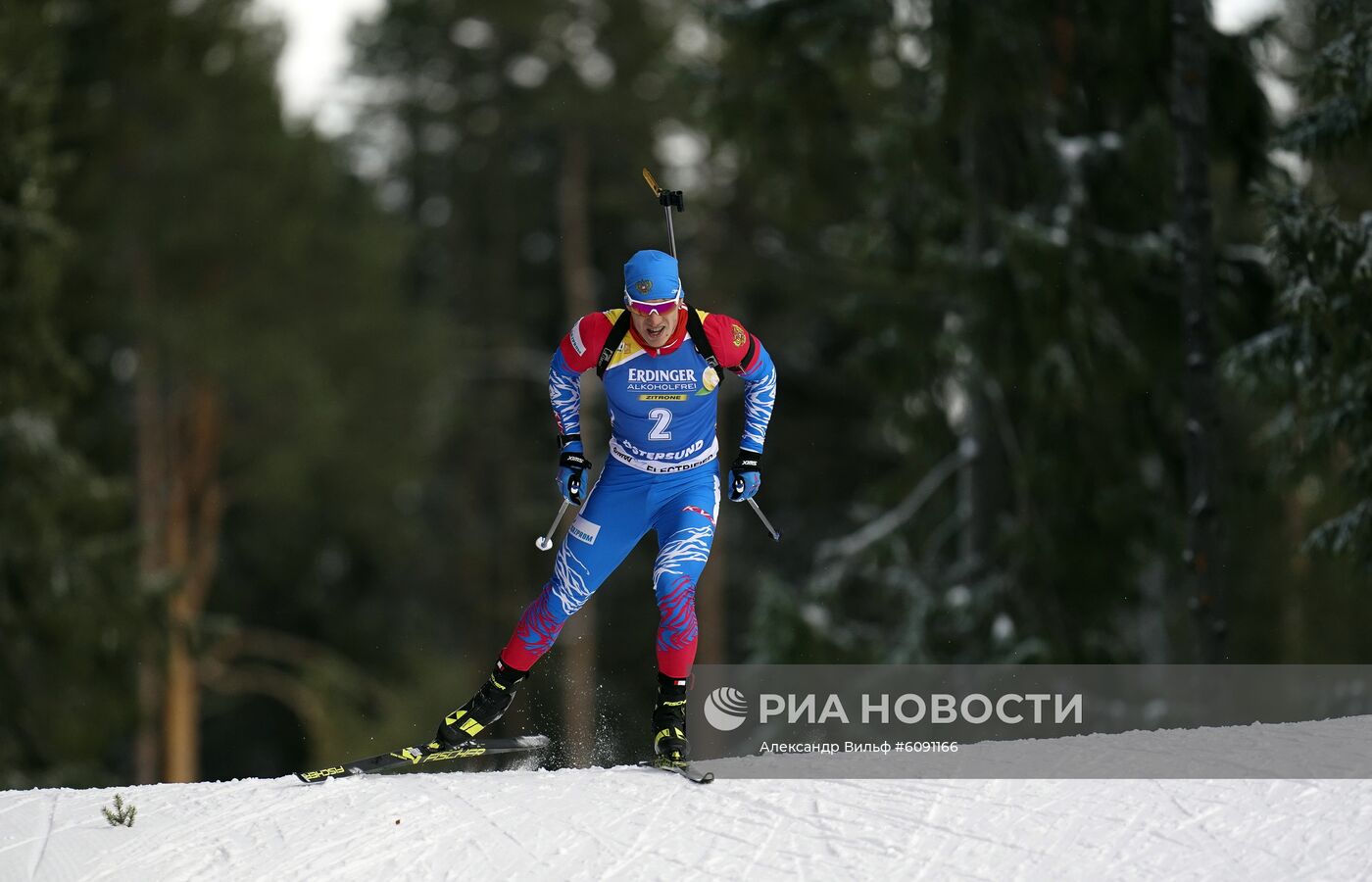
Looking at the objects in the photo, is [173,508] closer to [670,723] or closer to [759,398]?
[670,723]

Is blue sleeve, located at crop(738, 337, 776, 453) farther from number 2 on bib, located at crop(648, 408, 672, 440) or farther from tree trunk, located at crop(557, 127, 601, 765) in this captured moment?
tree trunk, located at crop(557, 127, 601, 765)

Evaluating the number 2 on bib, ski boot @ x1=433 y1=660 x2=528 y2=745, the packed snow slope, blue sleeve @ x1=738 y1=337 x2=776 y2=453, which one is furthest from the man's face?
the packed snow slope

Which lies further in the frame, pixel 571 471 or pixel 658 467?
pixel 658 467

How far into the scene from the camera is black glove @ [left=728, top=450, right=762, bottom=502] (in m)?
5.88

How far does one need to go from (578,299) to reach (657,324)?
16066 millimetres

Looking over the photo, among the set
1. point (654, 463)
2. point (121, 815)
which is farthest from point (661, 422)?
point (121, 815)

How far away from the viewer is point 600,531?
20.1 feet

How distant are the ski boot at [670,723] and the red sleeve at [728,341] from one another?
1.37 m

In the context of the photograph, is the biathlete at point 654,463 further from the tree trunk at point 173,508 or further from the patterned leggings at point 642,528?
the tree trunk at point 173,508

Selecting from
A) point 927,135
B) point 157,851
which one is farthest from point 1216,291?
point 157,851

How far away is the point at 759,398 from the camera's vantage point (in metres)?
6.12

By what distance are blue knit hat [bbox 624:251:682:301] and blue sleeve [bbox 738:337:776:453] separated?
0.58 m

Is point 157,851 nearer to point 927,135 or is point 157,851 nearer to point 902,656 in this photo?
point 902,656

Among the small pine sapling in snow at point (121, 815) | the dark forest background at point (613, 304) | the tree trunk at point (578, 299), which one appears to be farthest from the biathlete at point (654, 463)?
the tree trunk at point (578, 299)
